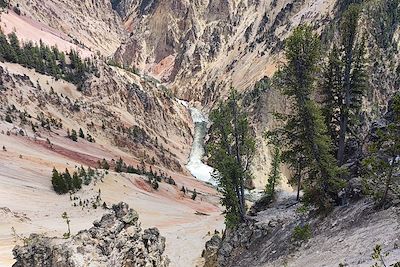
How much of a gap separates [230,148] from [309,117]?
8518mm

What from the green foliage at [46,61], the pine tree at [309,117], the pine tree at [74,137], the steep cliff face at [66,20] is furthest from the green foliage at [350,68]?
the steep cliff face at [66,20]

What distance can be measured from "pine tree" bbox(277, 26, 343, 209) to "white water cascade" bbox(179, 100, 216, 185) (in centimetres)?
5570

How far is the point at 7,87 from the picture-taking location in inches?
3312

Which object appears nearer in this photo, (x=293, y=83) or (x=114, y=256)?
(x=114, y=256)

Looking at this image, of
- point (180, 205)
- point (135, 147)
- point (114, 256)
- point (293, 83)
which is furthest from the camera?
point (135, 147)

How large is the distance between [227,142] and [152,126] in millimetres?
78283

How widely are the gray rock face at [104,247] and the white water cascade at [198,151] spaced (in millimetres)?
57328

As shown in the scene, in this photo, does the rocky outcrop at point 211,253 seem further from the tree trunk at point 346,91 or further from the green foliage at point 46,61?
the green foliage at point 46,61

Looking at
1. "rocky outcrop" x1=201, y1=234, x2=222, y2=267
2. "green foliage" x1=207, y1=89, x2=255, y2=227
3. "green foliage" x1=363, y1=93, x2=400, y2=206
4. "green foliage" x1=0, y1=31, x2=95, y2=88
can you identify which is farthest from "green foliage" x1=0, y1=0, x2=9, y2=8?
"green foliage" x1=363, y1=93, x2=400, y2=206

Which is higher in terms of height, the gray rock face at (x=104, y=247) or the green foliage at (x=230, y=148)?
the green foliage at (x=230, y=148)

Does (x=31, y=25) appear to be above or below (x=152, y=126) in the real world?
above

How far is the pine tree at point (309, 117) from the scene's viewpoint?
22.0 meters

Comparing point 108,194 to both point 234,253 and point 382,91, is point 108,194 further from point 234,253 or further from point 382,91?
point 382,91

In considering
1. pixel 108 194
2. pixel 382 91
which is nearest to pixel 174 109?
pixel 382 91
